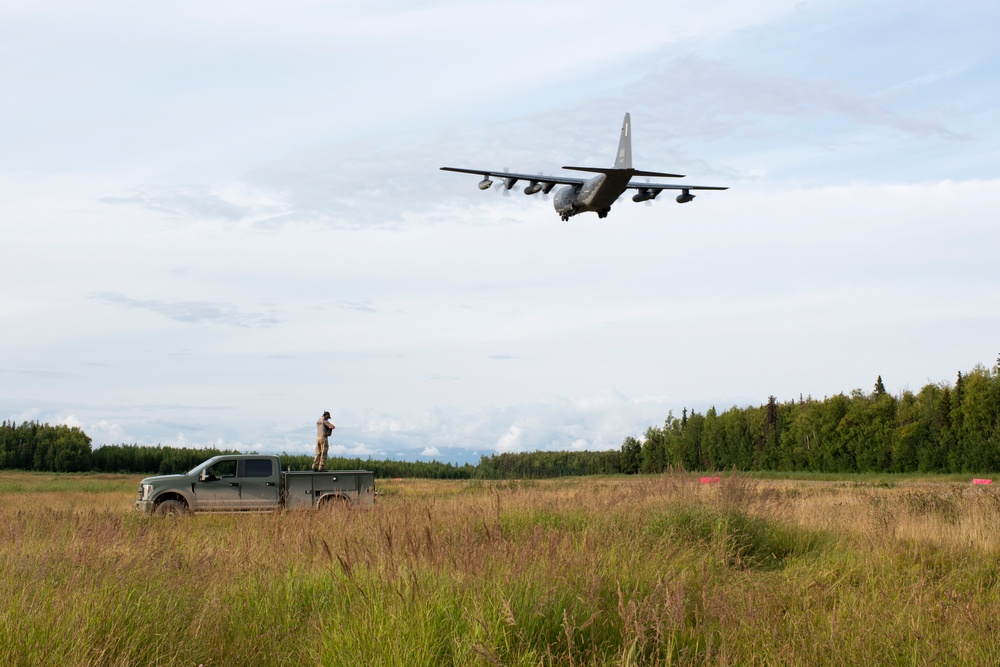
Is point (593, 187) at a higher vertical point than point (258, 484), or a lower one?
higher

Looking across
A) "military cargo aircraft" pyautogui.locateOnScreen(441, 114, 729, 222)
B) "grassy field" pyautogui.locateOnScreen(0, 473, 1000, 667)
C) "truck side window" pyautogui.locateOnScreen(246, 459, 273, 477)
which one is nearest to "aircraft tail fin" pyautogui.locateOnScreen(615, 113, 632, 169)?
"military cargo aircraft" pyautogui.locateOnScreen(441, 114, 729, 222)

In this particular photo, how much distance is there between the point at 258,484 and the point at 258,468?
1.25 ft

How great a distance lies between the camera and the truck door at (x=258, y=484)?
19.9 m

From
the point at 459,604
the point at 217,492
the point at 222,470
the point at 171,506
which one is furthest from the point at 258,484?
the point at 459,604

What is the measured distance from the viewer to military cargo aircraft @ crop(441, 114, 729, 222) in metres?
31.2

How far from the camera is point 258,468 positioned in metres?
20.2

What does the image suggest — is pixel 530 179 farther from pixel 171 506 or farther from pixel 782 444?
pixel 782 444

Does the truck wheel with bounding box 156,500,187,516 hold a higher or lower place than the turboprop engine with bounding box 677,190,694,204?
lower

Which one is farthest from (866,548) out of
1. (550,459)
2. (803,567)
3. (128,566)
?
(550,459)

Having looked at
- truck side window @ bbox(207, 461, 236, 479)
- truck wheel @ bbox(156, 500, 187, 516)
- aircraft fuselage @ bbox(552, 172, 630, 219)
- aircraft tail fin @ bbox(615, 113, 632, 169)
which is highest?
aircraft tail fin @ bbox(615, 113, 632, 169)

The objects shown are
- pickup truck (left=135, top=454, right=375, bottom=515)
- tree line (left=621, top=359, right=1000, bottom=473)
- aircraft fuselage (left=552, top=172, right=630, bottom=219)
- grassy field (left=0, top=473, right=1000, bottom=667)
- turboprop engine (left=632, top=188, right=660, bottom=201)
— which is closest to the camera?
grassy field (left=0, top=473, right=1000, bottom=667)

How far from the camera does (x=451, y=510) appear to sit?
45.2 feet

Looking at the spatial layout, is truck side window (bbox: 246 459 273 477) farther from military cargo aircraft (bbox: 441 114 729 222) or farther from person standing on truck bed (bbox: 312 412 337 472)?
military cargo aircraft (bbox: 441 114 729 222)

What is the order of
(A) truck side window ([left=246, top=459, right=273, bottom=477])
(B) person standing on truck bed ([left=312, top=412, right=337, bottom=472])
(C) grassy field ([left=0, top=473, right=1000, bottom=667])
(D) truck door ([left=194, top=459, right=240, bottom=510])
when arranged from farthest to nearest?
(B) person standing on truck bed ([left=312, top=412, right=337, bottom=472])
(A) truck side window ([left=246, top=459, right=273, bottom=477])
(D) truck door ([left=194, top=459, right=240, bottom=510])
(C) grassy field ([left=0, top=473, right=1000, bottom=667])
